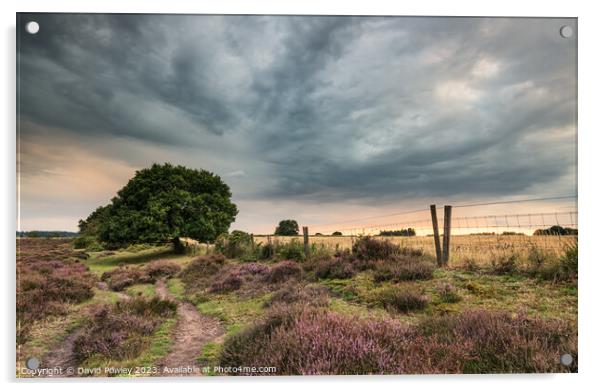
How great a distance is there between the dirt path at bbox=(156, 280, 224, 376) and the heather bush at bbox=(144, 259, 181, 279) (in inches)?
43.8

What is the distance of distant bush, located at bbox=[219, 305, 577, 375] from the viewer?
11.2ft

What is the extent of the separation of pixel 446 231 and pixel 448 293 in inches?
72.1

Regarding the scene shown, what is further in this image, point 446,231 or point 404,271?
point 446,231

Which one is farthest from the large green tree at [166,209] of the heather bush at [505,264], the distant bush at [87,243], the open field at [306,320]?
the heather bush at [505,264]

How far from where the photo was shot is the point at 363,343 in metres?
3.46

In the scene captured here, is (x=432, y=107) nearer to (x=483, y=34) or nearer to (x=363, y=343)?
(x=483, y=34)

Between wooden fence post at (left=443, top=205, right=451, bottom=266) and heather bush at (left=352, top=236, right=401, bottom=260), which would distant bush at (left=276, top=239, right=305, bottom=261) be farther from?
wooden fence post at (left=443, top=205, right=451, bottom=266)

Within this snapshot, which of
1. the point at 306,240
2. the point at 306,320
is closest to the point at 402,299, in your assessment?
the point at 306,320

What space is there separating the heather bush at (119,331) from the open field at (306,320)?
0.06ft

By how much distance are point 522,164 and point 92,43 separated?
23.1 feet

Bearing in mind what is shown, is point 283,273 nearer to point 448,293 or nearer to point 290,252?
point 290,252

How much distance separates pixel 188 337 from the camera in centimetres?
451

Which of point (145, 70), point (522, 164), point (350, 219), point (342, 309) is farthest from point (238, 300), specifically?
point (522, 164)

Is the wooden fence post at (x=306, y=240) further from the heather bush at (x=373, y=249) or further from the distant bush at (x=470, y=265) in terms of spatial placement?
the distant bush at (x=470, y=265)
